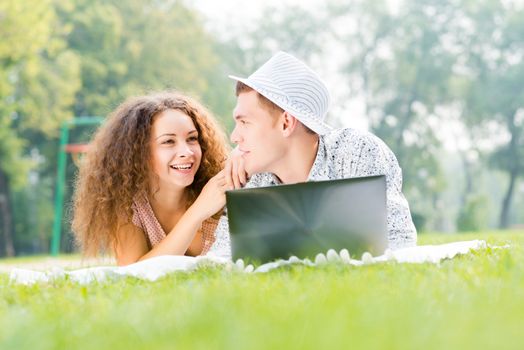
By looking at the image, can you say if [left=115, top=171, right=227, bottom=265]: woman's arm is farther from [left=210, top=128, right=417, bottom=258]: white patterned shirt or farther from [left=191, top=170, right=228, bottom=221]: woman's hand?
[left=210, top=128, right=417, bottom=258]: white patterned shirt

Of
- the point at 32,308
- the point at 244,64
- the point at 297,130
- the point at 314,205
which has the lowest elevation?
the point at 32,308

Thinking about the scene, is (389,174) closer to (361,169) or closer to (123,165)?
(361,169)

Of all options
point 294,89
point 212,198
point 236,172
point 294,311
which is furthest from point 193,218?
point 294,311

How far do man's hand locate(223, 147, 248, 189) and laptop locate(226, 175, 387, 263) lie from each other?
2.81 feet

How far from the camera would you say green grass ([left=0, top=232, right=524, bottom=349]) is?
166 cm

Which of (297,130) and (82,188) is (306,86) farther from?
(82,188)

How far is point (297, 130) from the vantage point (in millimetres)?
4543

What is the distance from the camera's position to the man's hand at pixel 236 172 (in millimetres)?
4457

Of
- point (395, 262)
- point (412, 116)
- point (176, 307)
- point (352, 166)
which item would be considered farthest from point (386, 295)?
point (412, 116)

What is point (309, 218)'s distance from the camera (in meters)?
3.42

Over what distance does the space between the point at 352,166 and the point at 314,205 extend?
1122 mm

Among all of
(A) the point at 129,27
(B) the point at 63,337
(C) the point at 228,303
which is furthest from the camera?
(A) the point at 129,27

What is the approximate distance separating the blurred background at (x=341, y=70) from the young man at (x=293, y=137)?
1950cm

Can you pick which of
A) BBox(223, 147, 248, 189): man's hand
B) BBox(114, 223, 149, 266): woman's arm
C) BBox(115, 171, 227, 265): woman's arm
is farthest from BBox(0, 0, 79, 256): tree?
BBox(223, 147, 248, 189): man's hand
